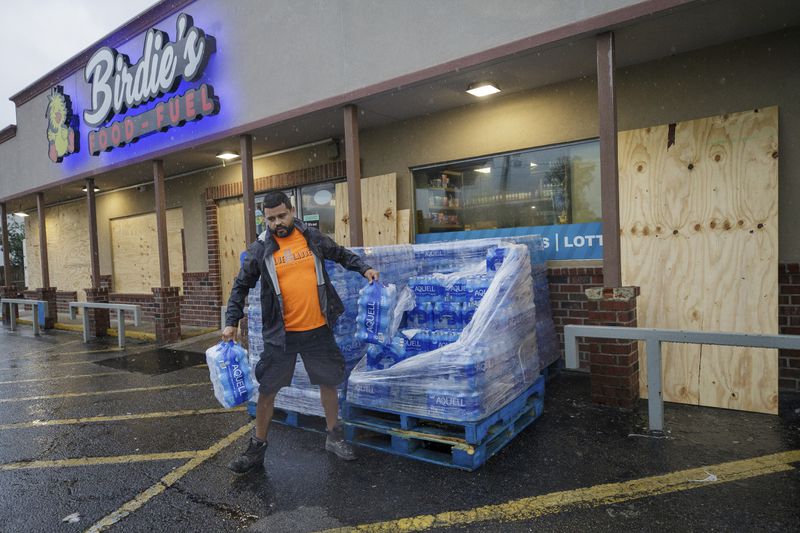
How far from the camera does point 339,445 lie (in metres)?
4.04

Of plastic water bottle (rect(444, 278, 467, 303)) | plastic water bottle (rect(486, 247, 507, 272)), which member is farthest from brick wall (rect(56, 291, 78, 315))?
plastic water bottle (rect(486, 247, 507, 272))

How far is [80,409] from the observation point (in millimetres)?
5852

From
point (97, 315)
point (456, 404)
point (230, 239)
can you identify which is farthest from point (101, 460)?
point (97, 315)

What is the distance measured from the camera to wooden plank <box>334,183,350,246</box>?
8.52 meters

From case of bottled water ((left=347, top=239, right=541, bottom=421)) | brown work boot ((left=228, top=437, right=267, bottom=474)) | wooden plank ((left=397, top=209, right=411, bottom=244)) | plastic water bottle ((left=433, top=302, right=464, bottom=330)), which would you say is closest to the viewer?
case of bottled water ((left=347, top=239, right=541, bottom=421))

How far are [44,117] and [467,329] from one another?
1332 cm

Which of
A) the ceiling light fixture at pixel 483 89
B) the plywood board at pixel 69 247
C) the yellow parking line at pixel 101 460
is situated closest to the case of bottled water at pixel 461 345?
the yellow parking line at pixel 101 460

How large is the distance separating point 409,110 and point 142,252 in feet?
29.0

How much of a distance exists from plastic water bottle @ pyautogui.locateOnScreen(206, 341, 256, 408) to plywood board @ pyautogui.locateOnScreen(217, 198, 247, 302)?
22.4 feet

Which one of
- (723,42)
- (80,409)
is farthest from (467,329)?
(80,409)

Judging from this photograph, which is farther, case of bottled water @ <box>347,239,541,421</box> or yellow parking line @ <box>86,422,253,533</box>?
case of bottled water @ <box>347,239,541,421</box>

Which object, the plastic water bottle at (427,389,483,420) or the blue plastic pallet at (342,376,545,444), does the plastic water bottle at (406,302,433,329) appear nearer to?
the blue plastic pallet at (342,376,545,444)

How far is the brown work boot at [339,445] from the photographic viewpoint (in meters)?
4.00

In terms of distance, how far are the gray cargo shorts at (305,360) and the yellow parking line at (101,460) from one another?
3.51 ft
